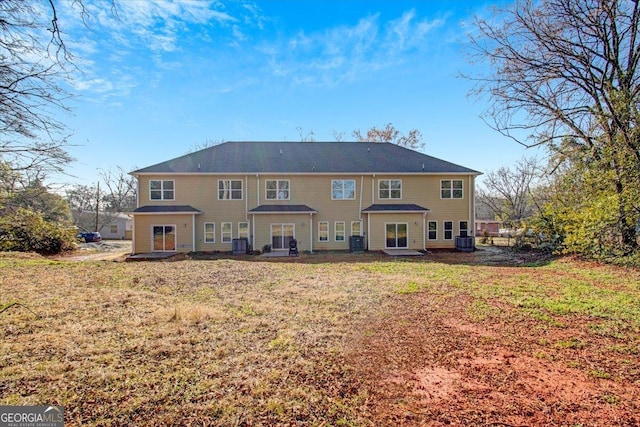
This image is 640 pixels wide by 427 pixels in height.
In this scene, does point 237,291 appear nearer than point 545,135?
Yes

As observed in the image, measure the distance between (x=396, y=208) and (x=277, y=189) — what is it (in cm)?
738

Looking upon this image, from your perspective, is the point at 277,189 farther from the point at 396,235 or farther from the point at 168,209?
the point at 396,235

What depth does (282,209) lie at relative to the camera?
18469mm

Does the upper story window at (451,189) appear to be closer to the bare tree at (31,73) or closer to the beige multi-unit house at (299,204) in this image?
the beige multi-unit house at (299,204)

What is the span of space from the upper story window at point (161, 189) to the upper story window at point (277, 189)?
570 centimetres

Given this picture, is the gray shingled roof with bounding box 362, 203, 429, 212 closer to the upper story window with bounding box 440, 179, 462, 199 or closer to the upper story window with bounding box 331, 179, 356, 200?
the upper story window with bounding box 331, 179, 356, 200

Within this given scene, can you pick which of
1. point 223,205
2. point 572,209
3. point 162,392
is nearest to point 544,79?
point 572,209

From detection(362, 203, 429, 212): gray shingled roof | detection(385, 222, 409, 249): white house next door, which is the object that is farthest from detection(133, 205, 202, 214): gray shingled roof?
detection(385, 222, 409, 249): white house next door

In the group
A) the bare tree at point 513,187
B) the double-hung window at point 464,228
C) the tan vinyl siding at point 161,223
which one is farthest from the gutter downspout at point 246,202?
the bare tree at point 513,187

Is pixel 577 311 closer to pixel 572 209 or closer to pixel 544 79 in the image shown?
pixel 572 209

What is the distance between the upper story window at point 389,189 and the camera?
19797 millimetres

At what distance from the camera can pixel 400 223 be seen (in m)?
19.0

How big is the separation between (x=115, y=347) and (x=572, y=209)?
16.3 meters

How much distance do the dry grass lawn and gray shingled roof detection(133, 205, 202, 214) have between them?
10.2 meters
